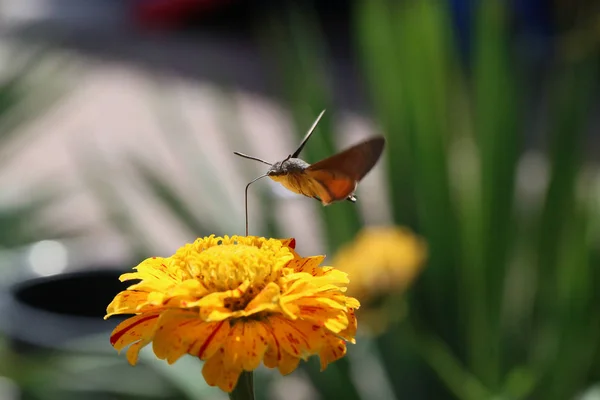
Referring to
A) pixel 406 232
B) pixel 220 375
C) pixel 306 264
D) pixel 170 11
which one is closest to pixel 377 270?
pixel 406 232

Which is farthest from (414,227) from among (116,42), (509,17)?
(116,42)

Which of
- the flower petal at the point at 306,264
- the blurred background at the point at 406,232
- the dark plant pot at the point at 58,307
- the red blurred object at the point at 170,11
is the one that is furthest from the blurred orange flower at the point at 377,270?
the red blurred object at the point at 170,11

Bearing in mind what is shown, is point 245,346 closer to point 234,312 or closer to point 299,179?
point 234,312

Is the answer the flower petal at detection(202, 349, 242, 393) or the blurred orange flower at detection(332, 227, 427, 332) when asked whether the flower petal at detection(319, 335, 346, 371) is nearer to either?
the flower petal at detection(202, 349, 242, 393)

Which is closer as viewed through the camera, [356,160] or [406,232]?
[356,160]

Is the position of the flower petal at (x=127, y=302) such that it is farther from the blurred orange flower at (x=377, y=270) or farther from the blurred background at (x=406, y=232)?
the blurred orange flower at (x=377, y=270)

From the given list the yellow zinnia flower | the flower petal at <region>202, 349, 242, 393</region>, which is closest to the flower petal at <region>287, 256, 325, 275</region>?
the yellow zinnia flower
